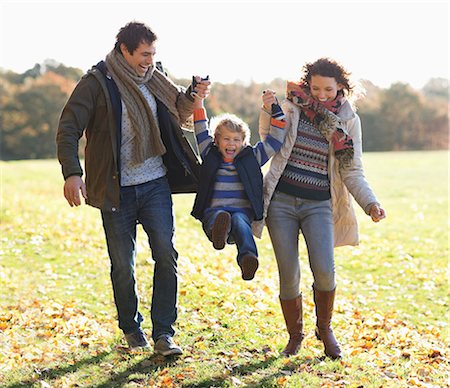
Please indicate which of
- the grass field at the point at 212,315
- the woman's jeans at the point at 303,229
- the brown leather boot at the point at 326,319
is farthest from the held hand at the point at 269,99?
the grass field at the point at 212,315

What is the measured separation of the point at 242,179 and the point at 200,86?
805mm

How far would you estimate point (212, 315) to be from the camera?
7.30m

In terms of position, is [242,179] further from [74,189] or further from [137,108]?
[74,189]

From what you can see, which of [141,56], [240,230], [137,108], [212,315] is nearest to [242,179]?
[240,230]

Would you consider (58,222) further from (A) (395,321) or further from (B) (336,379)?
(B) (336,379)

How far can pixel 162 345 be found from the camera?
18.0 feet

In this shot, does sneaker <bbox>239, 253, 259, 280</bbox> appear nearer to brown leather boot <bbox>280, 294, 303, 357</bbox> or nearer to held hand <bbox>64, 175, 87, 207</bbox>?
brown leather boot <bbox>280, 294, 303, 357</bbox>

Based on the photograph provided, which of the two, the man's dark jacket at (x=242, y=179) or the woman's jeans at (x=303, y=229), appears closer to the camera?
the man's dark jacket at (x=242, y=179)

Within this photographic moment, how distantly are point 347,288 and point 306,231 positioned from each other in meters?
4.94

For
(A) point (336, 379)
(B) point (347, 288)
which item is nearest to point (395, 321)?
(B) point (347, 288)

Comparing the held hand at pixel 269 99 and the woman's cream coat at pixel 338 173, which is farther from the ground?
the held hand at pixel 269 99

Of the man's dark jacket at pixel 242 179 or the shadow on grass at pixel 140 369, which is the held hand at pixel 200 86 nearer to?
the man's dark jacket at pixel 242 179

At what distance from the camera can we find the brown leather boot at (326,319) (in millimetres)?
5684

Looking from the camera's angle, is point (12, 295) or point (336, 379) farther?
point (12, 295)
